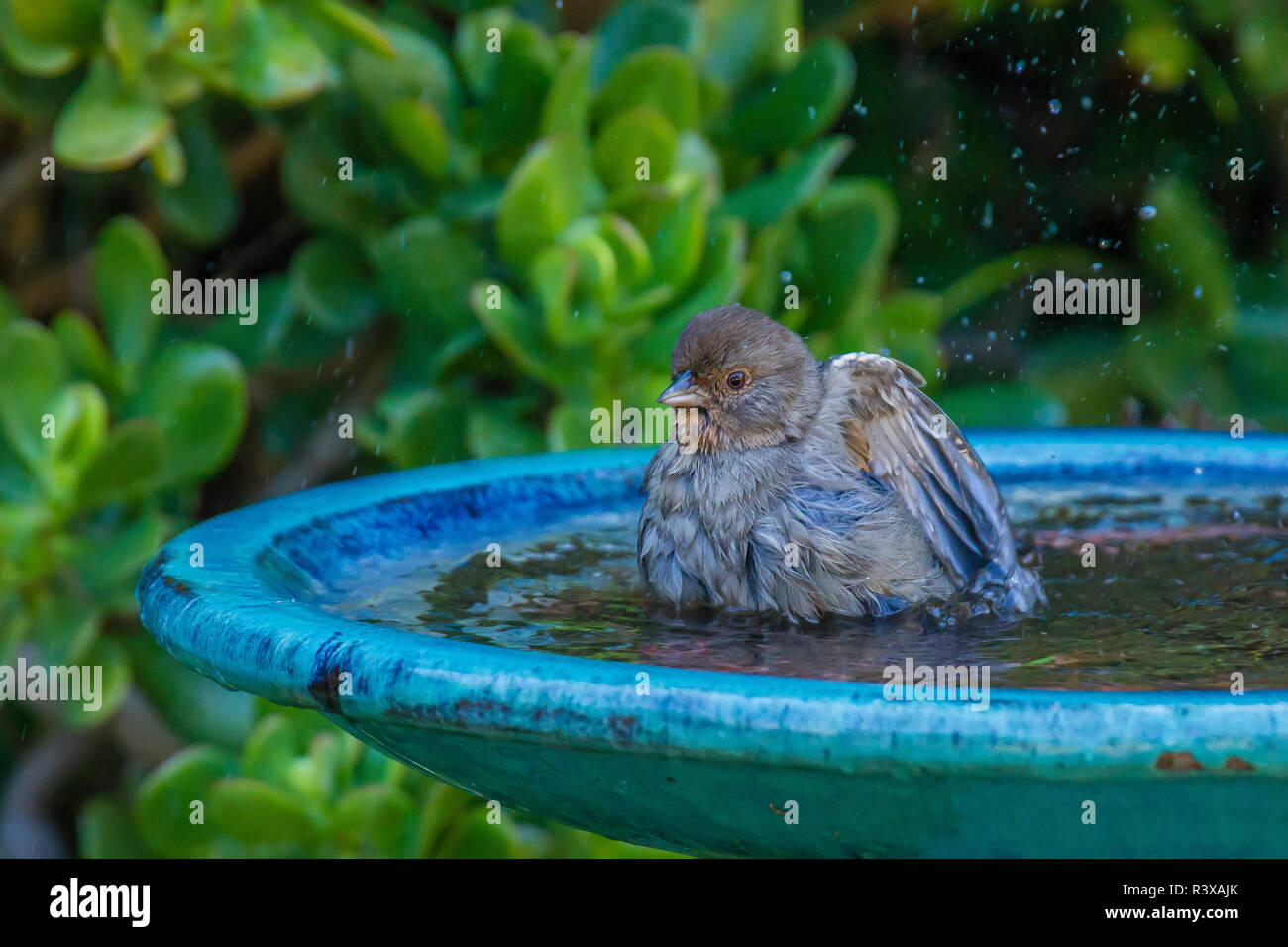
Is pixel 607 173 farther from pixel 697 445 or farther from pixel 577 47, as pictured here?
pixel 697 445

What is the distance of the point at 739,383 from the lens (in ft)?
8.73

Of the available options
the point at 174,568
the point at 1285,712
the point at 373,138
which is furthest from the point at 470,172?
the point at 1285,712

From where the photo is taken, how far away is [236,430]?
383cm

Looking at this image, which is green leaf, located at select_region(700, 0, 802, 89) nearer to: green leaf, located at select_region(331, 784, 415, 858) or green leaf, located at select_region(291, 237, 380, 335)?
green leaf, located at select_region(291, 237, 380, 335)

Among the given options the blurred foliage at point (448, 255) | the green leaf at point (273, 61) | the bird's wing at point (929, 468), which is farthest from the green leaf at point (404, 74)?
the bird's wing at point (929, 468)

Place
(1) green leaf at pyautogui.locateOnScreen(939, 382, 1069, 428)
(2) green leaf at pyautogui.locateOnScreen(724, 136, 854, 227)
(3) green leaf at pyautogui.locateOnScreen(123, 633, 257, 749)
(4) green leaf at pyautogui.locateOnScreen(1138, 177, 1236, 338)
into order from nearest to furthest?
(2) green leaf at pyautogui.locateOnScreen(724, 136, 854, 227), (3) green leaf at pyautogui.locateOnScreen(123, 633, 257, 749), (1) green leaf at pyautogui.locateOnScreen(939, 382, 1069, 428), (4) green leaf at pyautogui.locateOnScreen(1138, 177, 1236, 338)

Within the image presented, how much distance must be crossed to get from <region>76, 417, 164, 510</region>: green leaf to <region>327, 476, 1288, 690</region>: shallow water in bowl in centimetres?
119

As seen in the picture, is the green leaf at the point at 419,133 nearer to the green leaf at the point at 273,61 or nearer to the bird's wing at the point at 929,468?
the green leaf at the point at 273,61

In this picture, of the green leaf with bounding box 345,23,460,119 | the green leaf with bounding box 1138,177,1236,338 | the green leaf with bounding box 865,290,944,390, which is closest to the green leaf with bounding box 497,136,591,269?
the green leaf with bounding box 345,23,460,119

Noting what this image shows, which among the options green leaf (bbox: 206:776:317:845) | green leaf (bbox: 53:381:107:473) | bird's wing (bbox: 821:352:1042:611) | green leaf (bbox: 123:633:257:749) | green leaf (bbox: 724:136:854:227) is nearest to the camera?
bird's wing (bbox: 821:352:1042:611)

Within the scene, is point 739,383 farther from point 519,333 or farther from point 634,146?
point 634,146

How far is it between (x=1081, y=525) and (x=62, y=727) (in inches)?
111

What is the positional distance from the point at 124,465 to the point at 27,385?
0.92 feet

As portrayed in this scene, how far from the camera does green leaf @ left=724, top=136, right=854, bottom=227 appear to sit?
3.99 m
